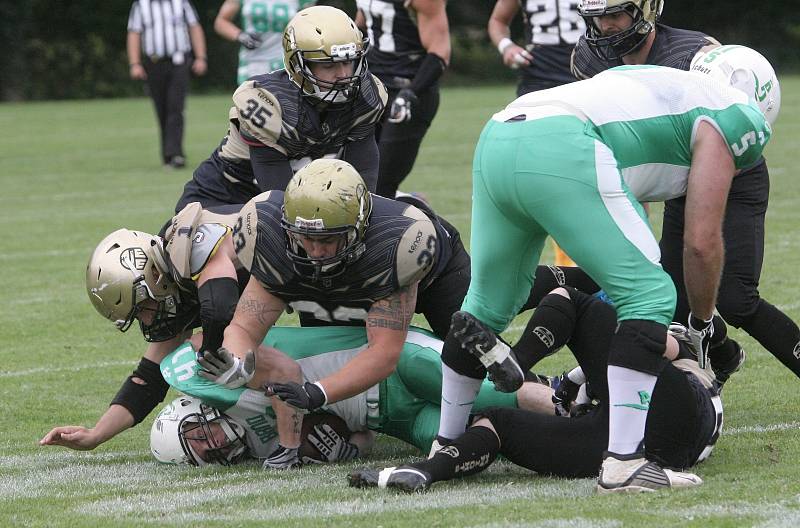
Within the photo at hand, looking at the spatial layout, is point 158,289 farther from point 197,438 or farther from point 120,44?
point 120,44

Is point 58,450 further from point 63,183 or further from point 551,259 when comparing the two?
point 63,183

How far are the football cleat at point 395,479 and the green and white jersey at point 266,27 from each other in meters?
6.97

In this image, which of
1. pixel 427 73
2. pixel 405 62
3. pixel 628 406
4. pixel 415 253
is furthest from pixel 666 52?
pixel 405 62

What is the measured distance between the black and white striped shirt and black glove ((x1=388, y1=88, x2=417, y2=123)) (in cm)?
626

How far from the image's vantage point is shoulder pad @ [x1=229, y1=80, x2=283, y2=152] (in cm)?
494

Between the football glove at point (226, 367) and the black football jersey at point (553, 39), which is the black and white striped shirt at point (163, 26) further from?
A: the football glove at point (226, 367)

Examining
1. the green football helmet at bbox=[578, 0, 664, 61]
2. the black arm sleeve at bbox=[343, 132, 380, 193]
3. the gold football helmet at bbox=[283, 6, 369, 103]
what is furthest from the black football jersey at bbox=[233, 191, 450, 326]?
the green football helmet at bbox=[578, 0, 664, 61]

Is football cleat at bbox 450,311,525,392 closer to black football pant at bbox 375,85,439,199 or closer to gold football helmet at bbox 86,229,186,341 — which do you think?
gold football helmet at bbox 86,229,186,341

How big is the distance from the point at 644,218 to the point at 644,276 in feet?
0.58

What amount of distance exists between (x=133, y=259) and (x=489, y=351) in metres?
1.30

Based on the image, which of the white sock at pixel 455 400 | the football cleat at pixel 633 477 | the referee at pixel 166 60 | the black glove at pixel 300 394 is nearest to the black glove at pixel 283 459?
the black glove at pixel 300 394

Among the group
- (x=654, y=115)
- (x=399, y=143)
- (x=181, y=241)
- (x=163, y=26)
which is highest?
(x=654, y=115)

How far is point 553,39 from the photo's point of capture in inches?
297

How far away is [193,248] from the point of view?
4250mm
